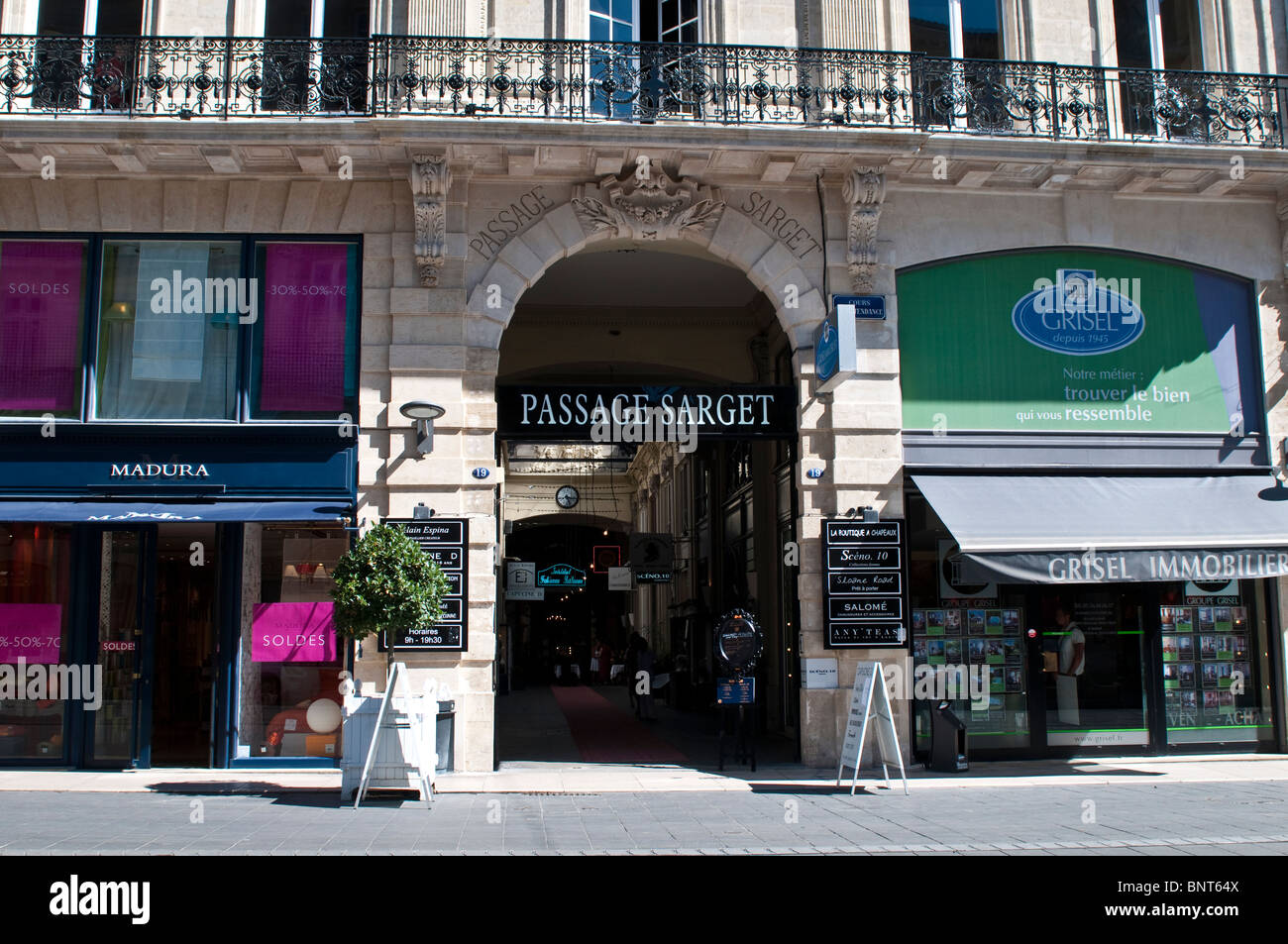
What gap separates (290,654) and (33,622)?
2803 millimetres

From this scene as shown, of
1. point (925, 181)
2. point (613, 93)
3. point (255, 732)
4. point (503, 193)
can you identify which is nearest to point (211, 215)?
point (503, 193)

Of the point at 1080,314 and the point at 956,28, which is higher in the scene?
the point at 956,28

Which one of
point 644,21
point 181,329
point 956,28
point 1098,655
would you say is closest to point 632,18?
point 644,21

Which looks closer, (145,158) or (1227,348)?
(145,158)

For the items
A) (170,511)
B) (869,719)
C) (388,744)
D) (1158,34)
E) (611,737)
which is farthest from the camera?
(611,737)

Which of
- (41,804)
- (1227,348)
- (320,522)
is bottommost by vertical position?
(41,804)

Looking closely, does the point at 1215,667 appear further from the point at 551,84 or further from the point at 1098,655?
the point at 551,84

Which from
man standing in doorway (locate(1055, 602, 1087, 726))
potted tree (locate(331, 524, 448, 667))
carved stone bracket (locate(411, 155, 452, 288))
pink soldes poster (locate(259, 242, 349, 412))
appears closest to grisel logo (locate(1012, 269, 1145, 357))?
man standing in doorway (locate(1055, 602, 1087, 726))

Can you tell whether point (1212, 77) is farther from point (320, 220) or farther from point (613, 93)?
point (320, 220)

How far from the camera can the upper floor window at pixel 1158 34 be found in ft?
47.8

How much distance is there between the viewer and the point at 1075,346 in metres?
13.8

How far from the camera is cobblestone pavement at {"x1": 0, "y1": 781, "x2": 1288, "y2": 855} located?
26.4 ft

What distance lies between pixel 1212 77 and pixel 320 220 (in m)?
10.9

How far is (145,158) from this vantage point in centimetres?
1251
